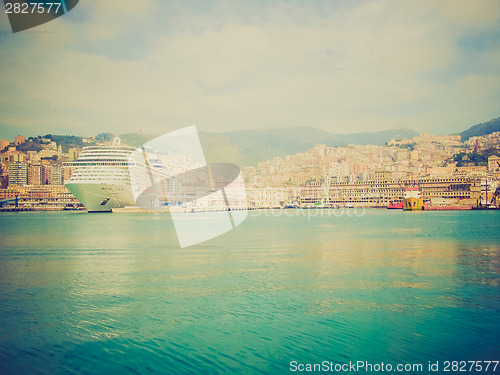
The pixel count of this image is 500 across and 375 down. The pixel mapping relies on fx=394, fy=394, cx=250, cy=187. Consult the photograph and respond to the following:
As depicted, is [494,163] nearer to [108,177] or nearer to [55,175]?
[108,177]

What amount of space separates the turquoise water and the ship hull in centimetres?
3133

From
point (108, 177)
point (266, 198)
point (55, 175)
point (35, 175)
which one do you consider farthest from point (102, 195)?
point (266, 198)

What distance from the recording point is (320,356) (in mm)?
5227

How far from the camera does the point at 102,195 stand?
45.1m

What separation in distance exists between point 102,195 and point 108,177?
2.70m

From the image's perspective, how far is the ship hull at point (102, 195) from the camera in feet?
141

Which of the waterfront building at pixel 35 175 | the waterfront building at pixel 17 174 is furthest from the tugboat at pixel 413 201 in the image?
the waterfront building at pixel 17 174

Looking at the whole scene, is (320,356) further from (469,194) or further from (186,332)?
(469,194)

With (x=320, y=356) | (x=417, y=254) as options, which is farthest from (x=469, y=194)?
(x=320, y=356)

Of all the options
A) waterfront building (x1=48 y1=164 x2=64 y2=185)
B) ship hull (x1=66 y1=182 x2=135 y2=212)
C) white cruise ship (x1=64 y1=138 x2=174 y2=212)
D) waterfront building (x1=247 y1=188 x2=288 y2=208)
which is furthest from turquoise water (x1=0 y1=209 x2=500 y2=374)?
waterfront building (x1=247 y1=188 x2=288 y2=208)

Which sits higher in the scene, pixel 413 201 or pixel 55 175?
pixel 55 175

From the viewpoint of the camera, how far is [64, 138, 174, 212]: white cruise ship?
43156 millimetres

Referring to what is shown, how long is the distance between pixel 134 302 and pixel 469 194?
7381cm

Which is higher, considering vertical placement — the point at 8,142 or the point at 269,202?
the point at 8,142
